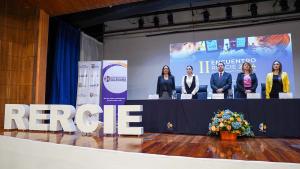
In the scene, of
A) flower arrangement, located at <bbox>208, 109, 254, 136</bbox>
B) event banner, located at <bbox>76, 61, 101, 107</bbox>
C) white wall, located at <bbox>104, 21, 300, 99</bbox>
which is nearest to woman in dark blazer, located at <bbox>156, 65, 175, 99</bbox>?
flower arrangement, located at <bbox>208, 109, 254, 136</bbox>

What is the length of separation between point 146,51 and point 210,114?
4.49m

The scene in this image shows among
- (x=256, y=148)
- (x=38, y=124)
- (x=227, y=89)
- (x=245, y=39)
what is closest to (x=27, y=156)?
(x=38, y=124)

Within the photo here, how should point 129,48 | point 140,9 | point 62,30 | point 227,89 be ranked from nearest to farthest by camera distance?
point 227,89 → point 140,9 → point 62,30 → point 129,48

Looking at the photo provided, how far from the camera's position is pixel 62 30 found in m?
5.54

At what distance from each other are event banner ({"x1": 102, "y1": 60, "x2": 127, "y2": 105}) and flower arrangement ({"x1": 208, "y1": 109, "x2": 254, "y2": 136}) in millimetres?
2727

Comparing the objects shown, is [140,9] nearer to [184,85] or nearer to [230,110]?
[184,85]

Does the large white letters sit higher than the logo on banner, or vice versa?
the logo on banner

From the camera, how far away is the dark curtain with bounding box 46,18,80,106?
528 centimetres

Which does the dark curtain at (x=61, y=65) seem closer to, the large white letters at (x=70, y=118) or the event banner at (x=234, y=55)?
the large white letters at (x=70, y=118)

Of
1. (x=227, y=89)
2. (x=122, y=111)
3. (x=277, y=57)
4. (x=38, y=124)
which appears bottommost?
(x=38, y=124)

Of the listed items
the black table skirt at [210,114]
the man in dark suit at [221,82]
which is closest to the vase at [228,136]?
the black table skirt at [210,114]

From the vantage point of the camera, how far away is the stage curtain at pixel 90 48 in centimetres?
657

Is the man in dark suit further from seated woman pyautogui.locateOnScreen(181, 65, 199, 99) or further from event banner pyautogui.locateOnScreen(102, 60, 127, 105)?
event banner pyautogui.locateOnScreen(102, 60, 127, 105)

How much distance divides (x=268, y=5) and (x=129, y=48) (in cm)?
411
